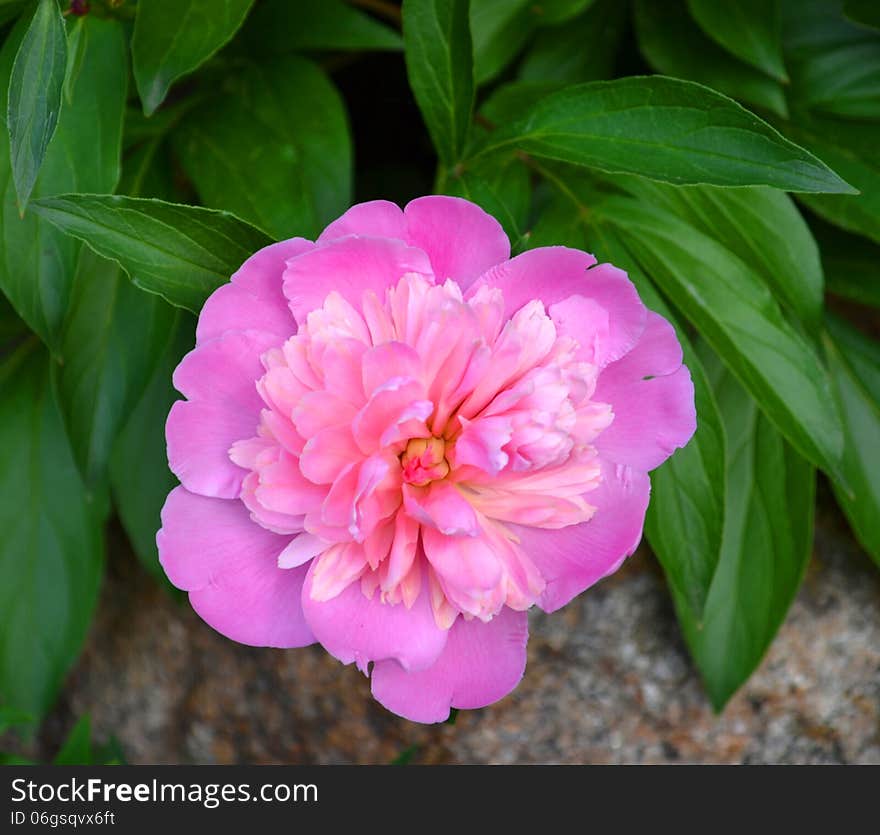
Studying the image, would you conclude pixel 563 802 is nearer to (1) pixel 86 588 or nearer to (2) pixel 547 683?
(2) pixel 547 683

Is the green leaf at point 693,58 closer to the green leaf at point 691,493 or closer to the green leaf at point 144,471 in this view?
the green leaf at point 691,493

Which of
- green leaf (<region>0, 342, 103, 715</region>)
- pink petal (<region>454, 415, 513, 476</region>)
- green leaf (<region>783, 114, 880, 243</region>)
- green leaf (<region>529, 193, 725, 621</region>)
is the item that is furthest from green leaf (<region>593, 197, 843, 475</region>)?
green leaf (<region>0, 342, 103, 715</region>)

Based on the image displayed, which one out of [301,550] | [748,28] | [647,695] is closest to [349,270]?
[301,550]

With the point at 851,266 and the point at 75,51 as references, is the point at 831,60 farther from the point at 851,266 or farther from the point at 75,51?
the point at 75,51

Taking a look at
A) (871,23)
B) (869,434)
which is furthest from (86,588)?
(871,23)

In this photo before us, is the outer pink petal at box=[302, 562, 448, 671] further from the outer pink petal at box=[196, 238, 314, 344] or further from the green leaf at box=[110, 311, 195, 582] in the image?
the green leaf at box=[110, 311, 195, 582]
